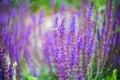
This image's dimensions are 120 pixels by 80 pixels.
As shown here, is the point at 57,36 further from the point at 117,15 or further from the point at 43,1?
the point at 43,1

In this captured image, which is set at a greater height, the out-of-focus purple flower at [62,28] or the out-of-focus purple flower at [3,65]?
the out-of-focus purple flower at [62,28]

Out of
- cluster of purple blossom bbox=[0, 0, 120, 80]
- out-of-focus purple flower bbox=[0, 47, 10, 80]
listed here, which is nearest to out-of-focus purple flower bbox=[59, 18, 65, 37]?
cluster of purple blossom bbox=[0, 0, 120, 80]

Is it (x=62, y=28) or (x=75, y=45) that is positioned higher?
(x=62, y=28)

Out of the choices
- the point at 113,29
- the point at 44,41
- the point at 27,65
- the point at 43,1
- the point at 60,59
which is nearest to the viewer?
the point at 60,59

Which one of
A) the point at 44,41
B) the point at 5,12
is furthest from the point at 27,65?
the point at 5,12

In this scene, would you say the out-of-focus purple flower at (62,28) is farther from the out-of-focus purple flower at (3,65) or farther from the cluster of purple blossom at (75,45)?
the out-of-focus purple flower at (3,65)

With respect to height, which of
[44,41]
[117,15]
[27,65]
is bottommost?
[27,65]

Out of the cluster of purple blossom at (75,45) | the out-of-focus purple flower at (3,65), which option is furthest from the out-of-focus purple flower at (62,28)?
the out-of-focus purple flower at (3,65)

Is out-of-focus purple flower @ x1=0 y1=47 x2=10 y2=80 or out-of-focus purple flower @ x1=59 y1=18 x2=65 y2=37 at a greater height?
out-of-focus purple flower @ x1=59 y1=18 x2=65 y2=37

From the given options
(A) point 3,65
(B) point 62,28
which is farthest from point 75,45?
(A) point 3,65

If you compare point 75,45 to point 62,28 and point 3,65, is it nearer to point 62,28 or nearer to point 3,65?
point 62,28

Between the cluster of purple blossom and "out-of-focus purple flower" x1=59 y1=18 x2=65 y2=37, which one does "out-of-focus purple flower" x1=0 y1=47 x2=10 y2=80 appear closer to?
the cluster of purple blossom
